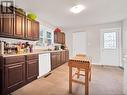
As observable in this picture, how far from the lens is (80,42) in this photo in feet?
21.1

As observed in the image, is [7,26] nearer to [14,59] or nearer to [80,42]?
[14,59]

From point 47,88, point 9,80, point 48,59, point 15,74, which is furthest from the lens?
point 48,59

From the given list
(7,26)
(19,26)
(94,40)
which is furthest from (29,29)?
(94,40)

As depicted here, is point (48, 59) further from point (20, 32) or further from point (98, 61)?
point (98, 61)

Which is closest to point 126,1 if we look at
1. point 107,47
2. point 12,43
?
point 107,47

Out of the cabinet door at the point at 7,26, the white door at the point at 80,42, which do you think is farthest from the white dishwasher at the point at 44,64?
the white door at the point at 80,42

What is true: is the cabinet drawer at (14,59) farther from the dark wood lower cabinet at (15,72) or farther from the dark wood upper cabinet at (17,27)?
the dark wood upper cabinet at (17,27)

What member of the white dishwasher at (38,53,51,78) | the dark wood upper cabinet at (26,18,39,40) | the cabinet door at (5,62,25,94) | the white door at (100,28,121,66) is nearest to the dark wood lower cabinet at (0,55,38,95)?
the cabinet door at (5,62,25,94)

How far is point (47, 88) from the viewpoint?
266 cm

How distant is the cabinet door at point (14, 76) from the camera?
2.19 metres

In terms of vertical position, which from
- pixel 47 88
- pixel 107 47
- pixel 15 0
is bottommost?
pixel 47 88

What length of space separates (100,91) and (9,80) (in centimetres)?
215

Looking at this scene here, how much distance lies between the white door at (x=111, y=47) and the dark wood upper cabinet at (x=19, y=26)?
4.40m

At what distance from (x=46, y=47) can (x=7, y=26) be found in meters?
2.77
